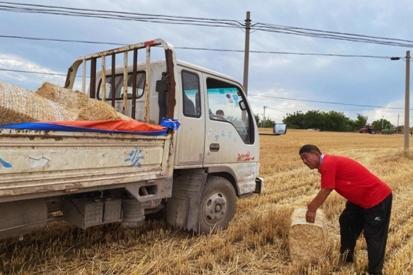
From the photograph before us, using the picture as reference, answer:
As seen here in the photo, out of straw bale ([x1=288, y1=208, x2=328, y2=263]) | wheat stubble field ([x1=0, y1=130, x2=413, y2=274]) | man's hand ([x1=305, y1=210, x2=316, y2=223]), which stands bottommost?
wheat stubble field ([x1=0, y1=130, x2=413, y2=274])

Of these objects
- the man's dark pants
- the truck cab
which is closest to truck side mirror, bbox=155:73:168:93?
the truck cab

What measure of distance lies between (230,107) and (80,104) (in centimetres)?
241

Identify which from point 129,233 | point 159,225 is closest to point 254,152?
point 159,225

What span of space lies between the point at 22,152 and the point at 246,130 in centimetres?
385

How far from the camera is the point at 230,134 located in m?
6.29

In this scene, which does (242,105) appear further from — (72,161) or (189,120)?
(72,161)

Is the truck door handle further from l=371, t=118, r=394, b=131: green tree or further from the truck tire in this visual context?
l=371, t=118, r=394, b=131: green tree

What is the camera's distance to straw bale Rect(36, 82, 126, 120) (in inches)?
176

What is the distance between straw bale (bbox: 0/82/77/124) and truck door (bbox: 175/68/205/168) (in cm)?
156

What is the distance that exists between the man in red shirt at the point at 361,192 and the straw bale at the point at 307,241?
0.17 meters

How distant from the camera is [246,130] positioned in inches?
265

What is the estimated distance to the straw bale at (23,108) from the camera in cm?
365

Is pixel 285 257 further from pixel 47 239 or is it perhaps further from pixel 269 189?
pixel 269 189

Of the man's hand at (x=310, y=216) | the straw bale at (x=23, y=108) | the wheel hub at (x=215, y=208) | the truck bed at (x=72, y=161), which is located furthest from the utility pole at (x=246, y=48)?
the straw bale at (x=23, y=108)
